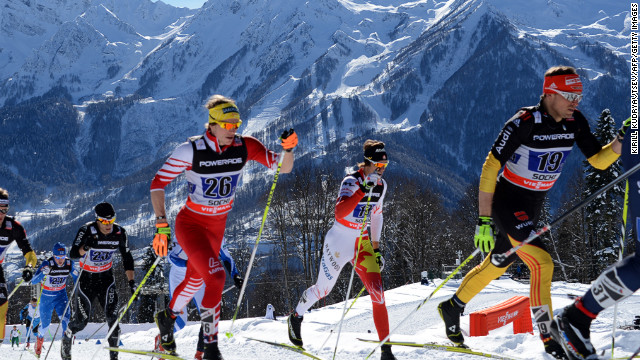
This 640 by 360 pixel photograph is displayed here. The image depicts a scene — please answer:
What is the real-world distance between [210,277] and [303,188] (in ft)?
122

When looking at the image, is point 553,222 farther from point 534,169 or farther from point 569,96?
point 569,96

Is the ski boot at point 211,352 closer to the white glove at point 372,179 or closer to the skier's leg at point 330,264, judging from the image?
the skier's leg at point 330,264

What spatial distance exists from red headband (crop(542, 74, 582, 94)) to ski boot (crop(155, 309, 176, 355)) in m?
4.80

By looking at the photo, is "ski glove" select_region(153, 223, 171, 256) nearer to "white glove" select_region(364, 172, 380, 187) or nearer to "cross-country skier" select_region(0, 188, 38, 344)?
"white glove" select_region(364, 172, 380, 187)

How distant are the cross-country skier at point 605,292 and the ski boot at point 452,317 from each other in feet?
5.00

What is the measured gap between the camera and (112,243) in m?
10.0

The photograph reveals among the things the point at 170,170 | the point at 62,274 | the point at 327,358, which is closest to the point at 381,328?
the point at 327,358

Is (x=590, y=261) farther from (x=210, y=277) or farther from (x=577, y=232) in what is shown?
(x=210, y=277)

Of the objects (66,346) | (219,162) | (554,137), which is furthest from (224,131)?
(66,346)

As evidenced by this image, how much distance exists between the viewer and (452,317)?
22.1 feet

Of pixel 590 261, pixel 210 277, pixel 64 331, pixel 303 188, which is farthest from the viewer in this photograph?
pixel 303 188

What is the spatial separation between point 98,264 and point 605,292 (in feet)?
25.8

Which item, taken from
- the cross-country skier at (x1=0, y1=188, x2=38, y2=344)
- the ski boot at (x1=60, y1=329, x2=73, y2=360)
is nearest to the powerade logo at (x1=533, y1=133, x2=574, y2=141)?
the ski boot at (x1=60, y1=329, x2=73, y2=360)

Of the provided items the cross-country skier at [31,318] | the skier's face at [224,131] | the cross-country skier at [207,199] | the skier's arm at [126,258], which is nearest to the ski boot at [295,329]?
the cross-country skier at [207,199]
